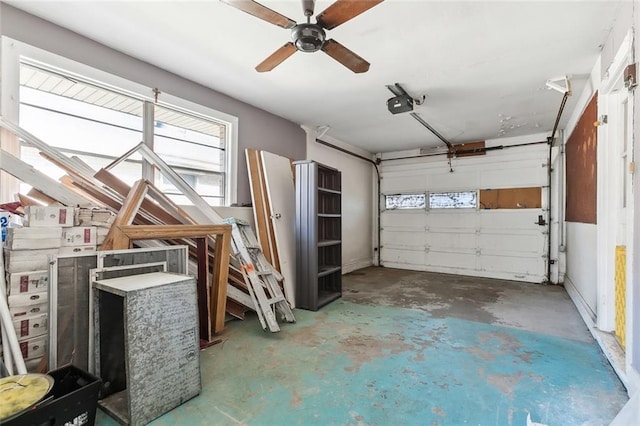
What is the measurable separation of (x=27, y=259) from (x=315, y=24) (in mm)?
2460

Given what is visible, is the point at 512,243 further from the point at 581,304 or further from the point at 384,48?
the point at 384,48

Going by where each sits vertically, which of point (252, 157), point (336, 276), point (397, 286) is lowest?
point (397, 286)

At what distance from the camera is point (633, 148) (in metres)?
1.98

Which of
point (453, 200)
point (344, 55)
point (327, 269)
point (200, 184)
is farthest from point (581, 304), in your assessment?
point (200, 184)

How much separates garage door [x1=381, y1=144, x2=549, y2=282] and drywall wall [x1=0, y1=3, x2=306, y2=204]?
306 centimetres

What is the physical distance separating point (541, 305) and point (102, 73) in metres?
5.77

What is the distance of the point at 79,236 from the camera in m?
2.12

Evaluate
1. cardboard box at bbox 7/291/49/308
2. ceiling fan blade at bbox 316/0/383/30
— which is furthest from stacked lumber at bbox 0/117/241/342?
ceiling fan blade at bbox 316/0/383/30

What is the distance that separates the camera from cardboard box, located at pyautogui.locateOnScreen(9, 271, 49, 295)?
1837 millimetres

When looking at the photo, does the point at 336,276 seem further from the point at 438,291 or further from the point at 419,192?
the point at 419,192

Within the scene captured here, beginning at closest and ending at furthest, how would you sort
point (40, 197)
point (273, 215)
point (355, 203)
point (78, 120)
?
1. point (40, 197)
2. point (78, 120)
3. point (273, 215)
4. point (355, 203)

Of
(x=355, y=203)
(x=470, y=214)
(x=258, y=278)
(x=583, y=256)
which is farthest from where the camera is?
(x=355, y=203)

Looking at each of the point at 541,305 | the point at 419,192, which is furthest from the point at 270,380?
the point at 419,192

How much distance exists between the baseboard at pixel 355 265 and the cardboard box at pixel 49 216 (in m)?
4.82
